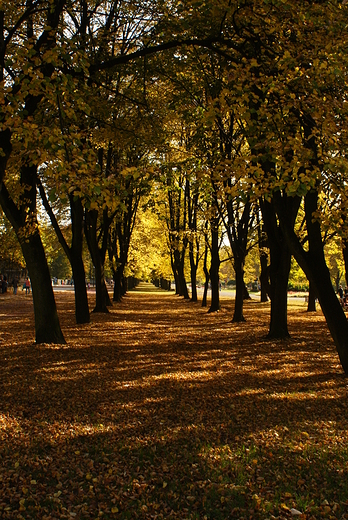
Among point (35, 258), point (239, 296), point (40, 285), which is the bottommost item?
point (239, 296)

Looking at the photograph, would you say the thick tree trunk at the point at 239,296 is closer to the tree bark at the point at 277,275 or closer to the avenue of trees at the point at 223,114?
the tree bark at the point at 277,275

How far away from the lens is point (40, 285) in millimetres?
10273

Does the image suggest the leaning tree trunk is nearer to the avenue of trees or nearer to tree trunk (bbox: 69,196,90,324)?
the avenue of trees

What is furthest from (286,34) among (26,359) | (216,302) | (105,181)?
(216,302)

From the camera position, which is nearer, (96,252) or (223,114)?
(223,114)

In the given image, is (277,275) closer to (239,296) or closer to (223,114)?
(223,114)

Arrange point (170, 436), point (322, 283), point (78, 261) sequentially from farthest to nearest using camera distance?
1. point (78, 261)
2. point (322, 283)
3. point (170, 436)

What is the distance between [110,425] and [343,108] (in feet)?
17.7

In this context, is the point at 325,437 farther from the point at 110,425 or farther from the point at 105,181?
the point at 105,181

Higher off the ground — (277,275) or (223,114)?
(223,114)

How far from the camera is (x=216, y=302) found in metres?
22.9

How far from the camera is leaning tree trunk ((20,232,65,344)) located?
1023 centimetres

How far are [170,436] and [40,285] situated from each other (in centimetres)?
627

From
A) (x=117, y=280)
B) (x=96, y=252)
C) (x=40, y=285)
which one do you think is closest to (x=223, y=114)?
(x=40, y=285)
